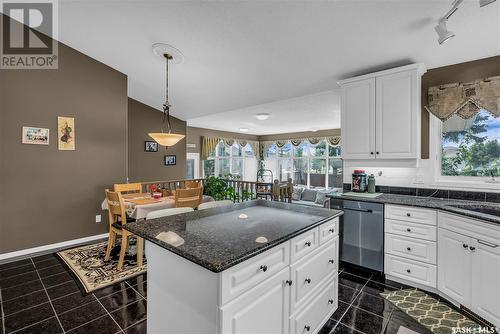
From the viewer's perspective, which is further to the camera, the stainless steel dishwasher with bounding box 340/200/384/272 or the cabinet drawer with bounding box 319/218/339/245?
the stainless steel dishwasher with bounding box 340/200/384/272

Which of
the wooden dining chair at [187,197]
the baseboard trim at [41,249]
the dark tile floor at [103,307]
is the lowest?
the dark tile floor at [103,307]

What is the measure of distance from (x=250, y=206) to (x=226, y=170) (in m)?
6.80

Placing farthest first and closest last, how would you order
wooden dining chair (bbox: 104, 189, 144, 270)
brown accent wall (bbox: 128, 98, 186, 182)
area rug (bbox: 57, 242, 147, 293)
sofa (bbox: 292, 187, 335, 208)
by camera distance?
1. sofa (bbox: 292, 187, 335, 208)
2. brown accent wall (bbox: 128, 98, 186, 182)
3. wooden dining chair (bbox: 104, 189, 144, 270)
4. area rug (bbox: 57, 242, 147, 293)

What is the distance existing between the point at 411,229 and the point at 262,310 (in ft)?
6.77

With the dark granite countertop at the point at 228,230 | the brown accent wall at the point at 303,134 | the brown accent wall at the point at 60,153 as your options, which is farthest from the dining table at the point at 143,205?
the brown accent wall at the point at 303,134

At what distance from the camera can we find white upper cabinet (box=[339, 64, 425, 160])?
2771 millimetres

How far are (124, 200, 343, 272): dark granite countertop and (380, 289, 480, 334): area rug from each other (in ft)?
3.92

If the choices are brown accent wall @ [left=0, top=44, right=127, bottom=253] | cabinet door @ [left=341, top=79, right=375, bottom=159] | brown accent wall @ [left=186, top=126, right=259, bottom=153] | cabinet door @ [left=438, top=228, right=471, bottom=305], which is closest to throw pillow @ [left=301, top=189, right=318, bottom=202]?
brown accent wall @ [left=186, top=126, right=259, bottom=153]

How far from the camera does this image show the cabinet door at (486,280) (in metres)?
1.89

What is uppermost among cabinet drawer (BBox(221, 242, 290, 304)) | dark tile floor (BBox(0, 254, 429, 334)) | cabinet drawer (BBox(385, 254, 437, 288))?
cabinet drawer (BBox(221, 242, 290, 304))

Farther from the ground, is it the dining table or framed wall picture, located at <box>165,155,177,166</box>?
framed wall picture, located at <box>165,155,177,166</box>

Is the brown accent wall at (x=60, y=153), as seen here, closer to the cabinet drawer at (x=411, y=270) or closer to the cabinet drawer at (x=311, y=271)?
the cabinet drawer at (x=311, y=271)

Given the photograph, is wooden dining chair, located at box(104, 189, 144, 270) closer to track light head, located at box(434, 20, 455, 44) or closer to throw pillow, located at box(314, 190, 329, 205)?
track light head, located at box(434, 20, 455, 44)

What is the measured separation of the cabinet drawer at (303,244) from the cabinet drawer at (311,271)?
0.16ft
